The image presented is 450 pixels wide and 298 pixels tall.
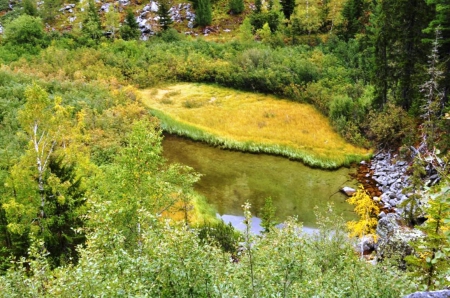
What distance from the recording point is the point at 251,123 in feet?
121

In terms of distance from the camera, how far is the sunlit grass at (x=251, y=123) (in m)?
32.0

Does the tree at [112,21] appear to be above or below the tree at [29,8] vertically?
below

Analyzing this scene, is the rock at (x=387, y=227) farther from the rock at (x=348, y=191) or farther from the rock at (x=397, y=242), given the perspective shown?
the rock at (x=348, y=191)

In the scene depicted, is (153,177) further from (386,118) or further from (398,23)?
(398,23)

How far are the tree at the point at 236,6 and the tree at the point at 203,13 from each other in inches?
149

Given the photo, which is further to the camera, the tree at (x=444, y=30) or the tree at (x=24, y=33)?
the tree at (x=24, y=33)

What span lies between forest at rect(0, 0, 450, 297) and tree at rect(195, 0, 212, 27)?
18cm

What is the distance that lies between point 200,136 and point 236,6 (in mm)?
32399

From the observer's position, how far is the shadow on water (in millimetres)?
25864

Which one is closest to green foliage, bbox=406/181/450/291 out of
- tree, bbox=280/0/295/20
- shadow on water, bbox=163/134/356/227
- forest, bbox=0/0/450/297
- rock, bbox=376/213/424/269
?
forest, bbox=0/0/450/297

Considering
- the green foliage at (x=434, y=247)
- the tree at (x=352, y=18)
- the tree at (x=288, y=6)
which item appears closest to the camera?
the green foliage at (x=434, y=247)

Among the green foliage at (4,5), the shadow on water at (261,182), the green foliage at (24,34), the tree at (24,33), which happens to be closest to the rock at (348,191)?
the shadow on water at (261,182)

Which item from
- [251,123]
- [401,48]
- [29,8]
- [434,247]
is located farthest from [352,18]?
[29,8]

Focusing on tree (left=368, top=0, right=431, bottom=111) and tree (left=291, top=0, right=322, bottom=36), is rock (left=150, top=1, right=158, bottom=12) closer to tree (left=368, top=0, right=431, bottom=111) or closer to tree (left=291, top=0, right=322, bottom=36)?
tree (left=291, top=0, right=322, bottom=36)
